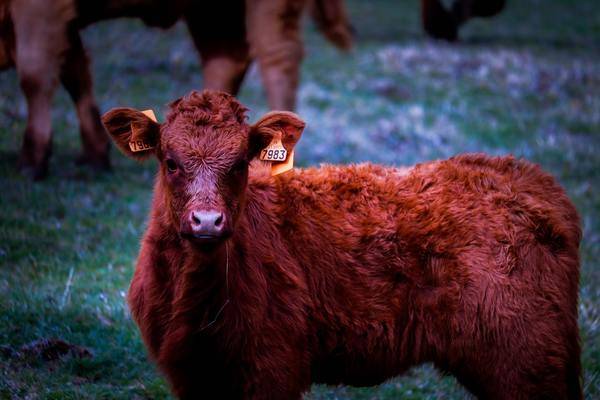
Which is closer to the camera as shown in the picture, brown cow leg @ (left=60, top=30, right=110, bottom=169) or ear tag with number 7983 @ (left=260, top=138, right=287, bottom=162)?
ear tag with number 7983 @ (left=260, top=138, right=287, bottom=162)

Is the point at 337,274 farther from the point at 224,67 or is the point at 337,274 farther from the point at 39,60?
the point at 224,67

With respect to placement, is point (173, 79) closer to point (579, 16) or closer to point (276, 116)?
point (276, 116)

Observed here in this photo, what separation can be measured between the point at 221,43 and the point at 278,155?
511cm

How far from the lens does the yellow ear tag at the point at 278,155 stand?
4375 millimetres

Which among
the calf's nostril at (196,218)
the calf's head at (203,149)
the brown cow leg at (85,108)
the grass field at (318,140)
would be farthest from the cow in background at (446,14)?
the calf's nostril at (196,218)

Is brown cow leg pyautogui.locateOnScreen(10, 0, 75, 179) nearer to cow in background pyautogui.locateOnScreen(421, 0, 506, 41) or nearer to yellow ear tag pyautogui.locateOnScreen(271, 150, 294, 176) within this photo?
yellow ear tag pyautogui.locateOnScreen(271, 150, 294, 176)

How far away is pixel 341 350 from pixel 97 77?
376 inches

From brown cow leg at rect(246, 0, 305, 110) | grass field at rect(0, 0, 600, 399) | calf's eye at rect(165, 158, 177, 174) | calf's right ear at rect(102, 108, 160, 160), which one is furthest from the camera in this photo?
brown cow leg at rect(246, 0, 305, 110)

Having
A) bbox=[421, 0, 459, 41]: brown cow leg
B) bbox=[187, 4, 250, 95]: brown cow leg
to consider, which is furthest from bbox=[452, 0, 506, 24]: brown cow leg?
bbox=[187, 4, 250, 95]: brown cow leg

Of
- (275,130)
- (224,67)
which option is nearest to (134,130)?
(275,130)

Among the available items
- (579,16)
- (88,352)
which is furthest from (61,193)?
(579,16)

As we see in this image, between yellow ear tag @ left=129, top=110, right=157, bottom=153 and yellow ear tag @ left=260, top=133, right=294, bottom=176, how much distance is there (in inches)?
21.8

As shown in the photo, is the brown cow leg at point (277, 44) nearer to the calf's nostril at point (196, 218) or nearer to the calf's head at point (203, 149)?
the calf's head at point (203, 149)

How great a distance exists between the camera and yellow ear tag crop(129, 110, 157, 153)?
14.0 feet
